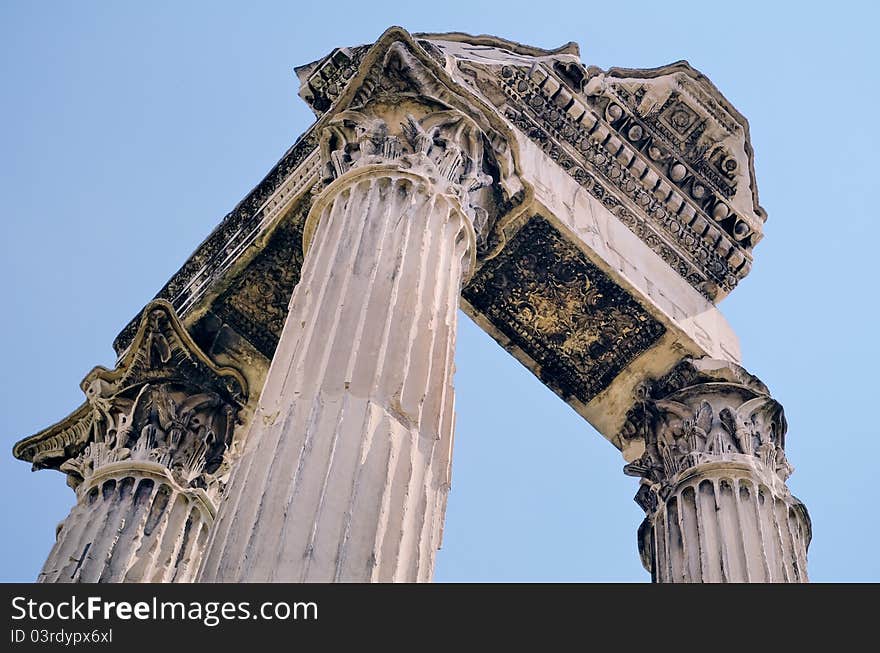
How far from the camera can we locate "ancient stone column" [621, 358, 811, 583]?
15.3 meters

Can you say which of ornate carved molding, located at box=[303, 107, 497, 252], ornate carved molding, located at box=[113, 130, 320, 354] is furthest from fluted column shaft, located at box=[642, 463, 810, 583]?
ornate carved molding, located at box=[113, 130, 320, 354]

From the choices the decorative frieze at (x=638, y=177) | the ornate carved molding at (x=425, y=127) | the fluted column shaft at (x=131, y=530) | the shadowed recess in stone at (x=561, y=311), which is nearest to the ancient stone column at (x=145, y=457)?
the fluted column shaft at (x=131, y=530)

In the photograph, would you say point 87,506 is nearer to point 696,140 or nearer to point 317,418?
point 317,418

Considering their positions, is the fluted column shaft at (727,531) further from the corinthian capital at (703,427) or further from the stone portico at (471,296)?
the corinthian capital at (703,427)

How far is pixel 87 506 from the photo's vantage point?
53.2ft

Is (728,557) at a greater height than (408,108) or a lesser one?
lesser

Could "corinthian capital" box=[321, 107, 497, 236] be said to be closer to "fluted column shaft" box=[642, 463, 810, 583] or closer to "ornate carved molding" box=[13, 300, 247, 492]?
"ornate carved molding" box=[13, 300, 247, 492]

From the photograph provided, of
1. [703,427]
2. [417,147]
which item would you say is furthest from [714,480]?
[417,147]

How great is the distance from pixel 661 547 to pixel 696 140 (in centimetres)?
685

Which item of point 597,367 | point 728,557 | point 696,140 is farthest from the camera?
point 696,140

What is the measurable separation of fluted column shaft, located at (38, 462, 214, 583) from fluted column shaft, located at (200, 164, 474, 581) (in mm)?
4411

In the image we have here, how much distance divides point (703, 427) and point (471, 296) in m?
3.39
